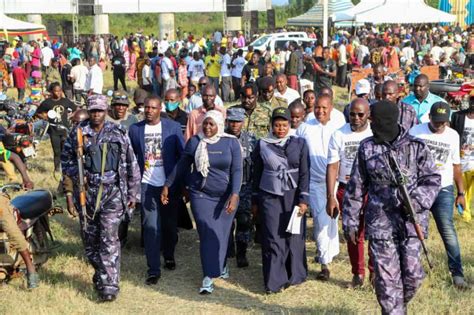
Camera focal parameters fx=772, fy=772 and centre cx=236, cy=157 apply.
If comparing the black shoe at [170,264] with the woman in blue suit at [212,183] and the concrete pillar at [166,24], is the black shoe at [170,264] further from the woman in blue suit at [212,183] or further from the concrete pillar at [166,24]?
the concrete pillar at [166,24]

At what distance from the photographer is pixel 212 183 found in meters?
7.02

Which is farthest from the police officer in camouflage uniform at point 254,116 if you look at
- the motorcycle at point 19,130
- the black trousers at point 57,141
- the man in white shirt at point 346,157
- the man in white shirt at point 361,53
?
the man in white shirt at point 361,53

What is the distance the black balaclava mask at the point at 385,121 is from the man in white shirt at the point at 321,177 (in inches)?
76.2

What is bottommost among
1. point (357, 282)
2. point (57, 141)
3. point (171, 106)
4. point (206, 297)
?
point (206, 297)

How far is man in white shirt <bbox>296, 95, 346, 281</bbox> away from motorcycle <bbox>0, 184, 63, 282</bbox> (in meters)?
2.67

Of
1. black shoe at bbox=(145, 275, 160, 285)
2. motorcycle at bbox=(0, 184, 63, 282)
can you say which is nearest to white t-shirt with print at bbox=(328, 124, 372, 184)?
black shoe at bbox=(145, 275, 160, 285)

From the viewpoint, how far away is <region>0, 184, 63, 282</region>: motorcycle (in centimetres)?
720

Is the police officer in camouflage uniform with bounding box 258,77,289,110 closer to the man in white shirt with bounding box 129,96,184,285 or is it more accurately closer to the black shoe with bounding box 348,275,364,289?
the man in white shirt with bounding box 129,96,184,285

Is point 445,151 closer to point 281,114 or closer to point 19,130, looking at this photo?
point 281,114

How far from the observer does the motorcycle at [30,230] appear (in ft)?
23.6

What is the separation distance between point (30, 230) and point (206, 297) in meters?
1.89

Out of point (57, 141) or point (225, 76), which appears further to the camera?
point (225, 76)

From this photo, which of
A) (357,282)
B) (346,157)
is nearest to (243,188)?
(346,157)

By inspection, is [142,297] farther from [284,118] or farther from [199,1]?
[199,1]
